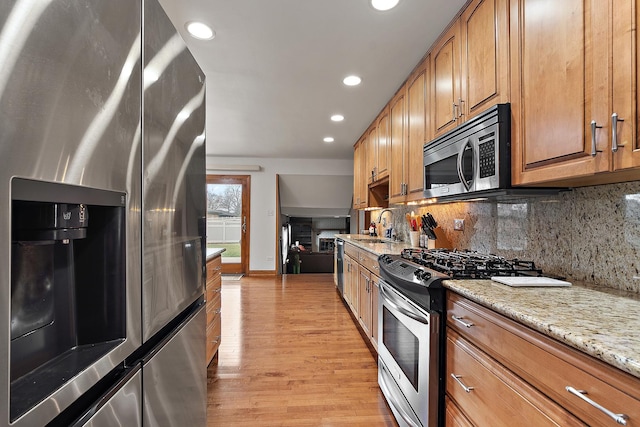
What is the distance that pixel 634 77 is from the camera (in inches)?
35.5

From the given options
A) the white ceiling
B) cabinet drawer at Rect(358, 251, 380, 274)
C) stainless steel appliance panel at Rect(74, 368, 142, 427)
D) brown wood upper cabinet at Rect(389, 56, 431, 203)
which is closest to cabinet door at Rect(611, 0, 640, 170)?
the white ceiling

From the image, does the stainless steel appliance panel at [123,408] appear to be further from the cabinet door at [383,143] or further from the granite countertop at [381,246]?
the cabinet door at [383,143]

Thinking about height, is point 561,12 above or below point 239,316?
above

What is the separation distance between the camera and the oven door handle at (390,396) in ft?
5.16

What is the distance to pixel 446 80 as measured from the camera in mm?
2021

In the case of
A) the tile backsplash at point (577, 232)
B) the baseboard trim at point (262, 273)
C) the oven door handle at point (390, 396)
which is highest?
the tile backsplash at point (577, 232)

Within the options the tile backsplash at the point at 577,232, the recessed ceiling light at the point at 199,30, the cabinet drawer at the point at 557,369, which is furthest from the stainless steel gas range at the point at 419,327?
the recessed ceiling light at the point at 199,30

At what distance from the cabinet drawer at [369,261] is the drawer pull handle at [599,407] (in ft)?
5.46

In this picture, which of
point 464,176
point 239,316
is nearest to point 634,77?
point 464,176

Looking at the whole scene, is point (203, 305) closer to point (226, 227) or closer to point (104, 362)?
point (104, 362)

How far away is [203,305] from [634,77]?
5.72ft

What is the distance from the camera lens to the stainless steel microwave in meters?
1.47

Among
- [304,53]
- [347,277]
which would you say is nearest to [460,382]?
[304,53]

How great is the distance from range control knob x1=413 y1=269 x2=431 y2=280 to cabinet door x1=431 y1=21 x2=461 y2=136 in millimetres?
961
